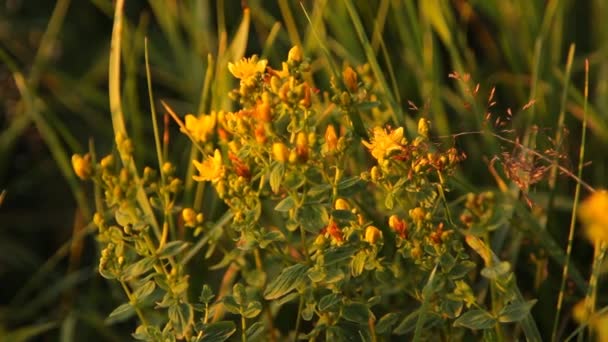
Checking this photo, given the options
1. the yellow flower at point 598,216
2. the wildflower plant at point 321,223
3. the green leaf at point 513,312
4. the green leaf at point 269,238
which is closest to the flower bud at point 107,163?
the wildflower plant at point 321,223

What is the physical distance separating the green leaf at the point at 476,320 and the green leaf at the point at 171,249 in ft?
1.24

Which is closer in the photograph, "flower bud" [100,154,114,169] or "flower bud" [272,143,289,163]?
"flower bud" [272,143,289,163]

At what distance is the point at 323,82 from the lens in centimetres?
220

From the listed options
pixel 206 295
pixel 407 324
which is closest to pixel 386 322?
pixel 407 324

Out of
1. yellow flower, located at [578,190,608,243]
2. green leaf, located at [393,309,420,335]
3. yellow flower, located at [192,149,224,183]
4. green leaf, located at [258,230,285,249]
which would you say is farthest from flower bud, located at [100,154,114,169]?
yellow flower, located at [578,190,608,243]

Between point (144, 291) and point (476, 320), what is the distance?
44 centimetres

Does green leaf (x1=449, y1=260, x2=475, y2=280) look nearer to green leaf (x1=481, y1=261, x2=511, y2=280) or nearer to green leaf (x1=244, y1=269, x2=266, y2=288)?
green leaf (x1=481, y1=261, x2=511, y2=280)

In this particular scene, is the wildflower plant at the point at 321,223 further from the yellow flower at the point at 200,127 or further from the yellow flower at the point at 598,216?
the yellow flower at the point at 598,216

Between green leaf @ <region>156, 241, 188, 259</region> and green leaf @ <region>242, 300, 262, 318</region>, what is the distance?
0.12m

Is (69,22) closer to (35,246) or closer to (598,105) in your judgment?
(35,246)

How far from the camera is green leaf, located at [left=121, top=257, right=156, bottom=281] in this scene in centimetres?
138

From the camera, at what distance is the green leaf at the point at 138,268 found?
Answer: 1378 millimetres

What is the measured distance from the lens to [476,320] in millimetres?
1315

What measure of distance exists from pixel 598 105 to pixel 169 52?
1.07 metres
